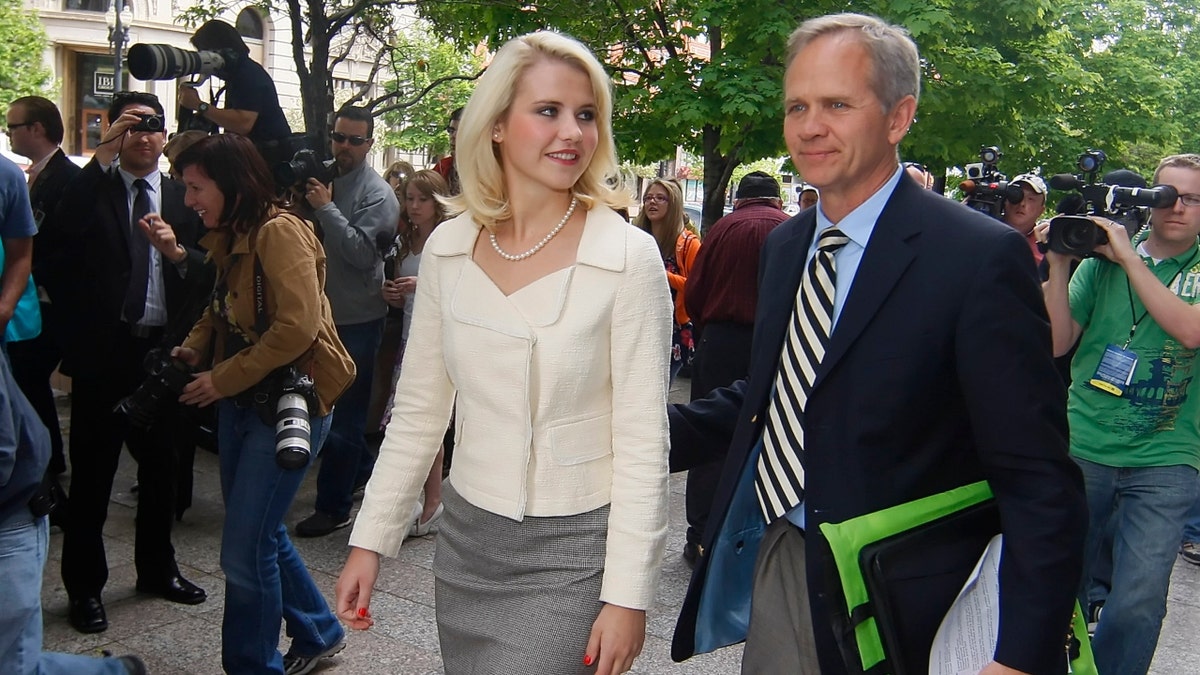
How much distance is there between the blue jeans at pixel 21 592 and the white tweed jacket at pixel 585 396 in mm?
1170

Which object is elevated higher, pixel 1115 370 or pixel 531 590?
pixel 1115 370

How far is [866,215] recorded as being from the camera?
2.37m

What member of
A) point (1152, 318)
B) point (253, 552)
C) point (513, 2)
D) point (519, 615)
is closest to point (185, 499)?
point (253, 552)

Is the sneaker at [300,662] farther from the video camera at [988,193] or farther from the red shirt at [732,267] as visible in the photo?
the video camera at [988,193]

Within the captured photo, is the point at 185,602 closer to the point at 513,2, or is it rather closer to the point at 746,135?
the point at 513,2

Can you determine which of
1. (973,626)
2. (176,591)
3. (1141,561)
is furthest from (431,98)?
(973,626)

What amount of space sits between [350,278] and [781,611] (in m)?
4.44

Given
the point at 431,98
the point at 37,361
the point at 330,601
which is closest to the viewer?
the point at 330,601

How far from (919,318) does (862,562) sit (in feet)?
1.55

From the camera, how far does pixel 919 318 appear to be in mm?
2180

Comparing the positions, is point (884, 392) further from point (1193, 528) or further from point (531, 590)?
point (1193, 528)

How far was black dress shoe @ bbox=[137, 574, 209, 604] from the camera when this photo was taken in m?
5.04

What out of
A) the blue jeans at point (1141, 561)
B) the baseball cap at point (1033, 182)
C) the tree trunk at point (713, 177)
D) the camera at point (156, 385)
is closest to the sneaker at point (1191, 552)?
the baseball cap at point (1033, 182)

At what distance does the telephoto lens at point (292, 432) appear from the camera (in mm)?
3680
